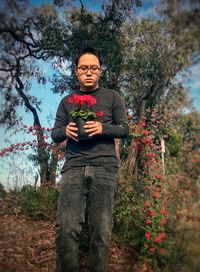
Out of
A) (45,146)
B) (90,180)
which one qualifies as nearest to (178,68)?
(90,180)

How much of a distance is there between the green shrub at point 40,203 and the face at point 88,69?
2376 mm

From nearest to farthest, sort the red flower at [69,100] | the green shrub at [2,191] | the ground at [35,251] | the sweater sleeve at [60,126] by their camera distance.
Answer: the sweater sleeve at [60,126] < the red flower at [69,100] < the ground at [35,251] < the green shrub at [2,191]

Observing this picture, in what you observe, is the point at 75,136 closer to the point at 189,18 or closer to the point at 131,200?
the point at 189,18

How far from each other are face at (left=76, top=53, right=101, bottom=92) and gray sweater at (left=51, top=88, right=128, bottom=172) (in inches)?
5.8

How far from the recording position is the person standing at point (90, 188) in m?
3.15

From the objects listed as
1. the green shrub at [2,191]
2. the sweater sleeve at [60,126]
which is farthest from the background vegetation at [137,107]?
the sweater sleeve at [60,126]

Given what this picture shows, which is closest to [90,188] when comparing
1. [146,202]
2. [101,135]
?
[101,135]

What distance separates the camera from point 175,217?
7.47ft

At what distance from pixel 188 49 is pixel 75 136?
1.20 meters

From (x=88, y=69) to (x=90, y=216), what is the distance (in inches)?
49.8

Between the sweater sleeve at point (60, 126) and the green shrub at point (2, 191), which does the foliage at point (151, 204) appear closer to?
the sweater sleeve at point (60, 126)

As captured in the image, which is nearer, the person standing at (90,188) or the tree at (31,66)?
the person standing at (90,188)

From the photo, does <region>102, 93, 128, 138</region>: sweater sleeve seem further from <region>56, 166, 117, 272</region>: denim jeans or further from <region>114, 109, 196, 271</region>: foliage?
<region>114, 109, 196, 271</region>: foliage

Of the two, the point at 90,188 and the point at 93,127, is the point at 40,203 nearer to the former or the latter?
the point at 90,188
